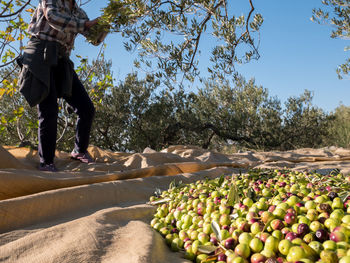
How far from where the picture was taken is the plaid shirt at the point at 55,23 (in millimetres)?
2916

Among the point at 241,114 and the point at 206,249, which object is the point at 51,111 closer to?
the point at 206,249

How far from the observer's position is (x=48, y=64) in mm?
2955

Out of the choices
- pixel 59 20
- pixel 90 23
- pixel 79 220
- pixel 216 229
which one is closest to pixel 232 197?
pixel 216 229

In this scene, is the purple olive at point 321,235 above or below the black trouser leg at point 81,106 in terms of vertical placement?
below

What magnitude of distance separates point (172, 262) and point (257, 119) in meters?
8.51

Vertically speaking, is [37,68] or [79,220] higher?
[37,68]

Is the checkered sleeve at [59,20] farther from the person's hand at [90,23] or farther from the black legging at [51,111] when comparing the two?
the black legging at [51,111]

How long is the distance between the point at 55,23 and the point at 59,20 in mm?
62

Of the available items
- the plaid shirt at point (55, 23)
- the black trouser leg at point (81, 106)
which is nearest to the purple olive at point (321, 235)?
the plaid shirt at point (55, 23)

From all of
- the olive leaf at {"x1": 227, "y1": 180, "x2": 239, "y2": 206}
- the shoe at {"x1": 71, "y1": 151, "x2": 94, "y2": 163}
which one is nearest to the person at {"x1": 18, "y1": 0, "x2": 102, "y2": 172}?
the shoe at {"x1": 71, "y1": 151, "x2": 94, "y2": 163}

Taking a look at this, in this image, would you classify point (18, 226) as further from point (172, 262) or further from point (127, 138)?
point (127, 138)

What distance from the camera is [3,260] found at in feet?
3.25

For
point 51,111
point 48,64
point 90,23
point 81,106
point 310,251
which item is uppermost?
point 90,23

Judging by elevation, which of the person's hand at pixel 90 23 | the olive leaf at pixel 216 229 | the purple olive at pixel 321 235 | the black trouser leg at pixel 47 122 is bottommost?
the olive leaf at pixel 216 229
